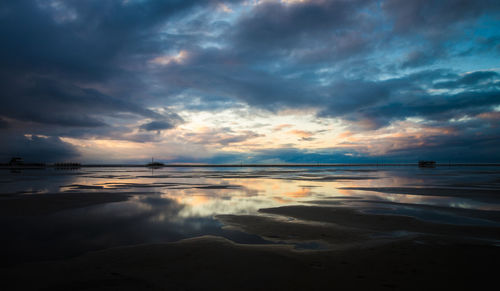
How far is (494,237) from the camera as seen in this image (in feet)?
24.2

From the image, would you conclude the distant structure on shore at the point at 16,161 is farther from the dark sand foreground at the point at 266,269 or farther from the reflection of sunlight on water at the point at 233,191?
the dark sand foreground at the point at 266,269

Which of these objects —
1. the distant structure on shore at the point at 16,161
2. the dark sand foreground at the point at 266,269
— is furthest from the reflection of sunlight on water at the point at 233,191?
the distant structure on shore at the point at 16,161

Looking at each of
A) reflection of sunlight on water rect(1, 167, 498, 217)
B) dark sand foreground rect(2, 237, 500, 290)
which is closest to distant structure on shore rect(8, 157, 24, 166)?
reflection of sunlight on water rect(1, 167, 498, 217)

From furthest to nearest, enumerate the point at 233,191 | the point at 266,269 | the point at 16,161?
the point at 16,161, the point at 233,191, the point at 266,269

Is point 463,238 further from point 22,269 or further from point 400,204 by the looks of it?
point 22,269

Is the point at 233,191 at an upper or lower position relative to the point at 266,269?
lower

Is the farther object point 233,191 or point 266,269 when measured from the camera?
point 233,191

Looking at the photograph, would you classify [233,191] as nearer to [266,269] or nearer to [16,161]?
[266,269]

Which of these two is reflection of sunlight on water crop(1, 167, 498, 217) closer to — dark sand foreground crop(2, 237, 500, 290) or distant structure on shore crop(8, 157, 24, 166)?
dark sand foreground crop(2, 237, 500, 290)

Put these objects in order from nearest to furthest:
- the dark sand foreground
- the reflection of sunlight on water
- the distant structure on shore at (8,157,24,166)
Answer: the dark sand foreground
the reflection of sunlight on water
the distant structure on shore at (8,157,24,166)

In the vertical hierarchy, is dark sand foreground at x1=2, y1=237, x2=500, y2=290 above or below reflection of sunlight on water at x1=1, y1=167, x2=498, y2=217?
above

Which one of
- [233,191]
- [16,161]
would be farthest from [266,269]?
[16,161]

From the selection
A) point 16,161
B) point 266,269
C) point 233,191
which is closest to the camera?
point 266,269

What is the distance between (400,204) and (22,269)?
52.0 ft
